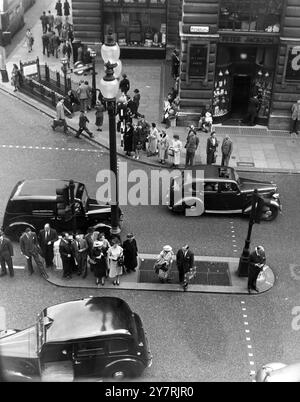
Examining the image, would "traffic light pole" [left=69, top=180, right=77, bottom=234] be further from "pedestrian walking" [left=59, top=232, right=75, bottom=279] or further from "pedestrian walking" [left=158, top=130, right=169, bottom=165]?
"pedestrian walking" [left=158, top=130, right=169, bottom=165]

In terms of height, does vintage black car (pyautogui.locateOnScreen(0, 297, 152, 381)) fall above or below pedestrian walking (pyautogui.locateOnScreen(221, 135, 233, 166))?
below

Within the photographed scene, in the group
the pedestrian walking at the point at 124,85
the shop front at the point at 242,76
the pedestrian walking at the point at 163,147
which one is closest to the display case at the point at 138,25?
the pedestrian walking at the point at 124,85

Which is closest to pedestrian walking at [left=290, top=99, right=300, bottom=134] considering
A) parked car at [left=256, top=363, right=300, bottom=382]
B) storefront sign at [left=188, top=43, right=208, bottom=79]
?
Answer: storefront sign at [left=188, top=43, right=208, bottom=79]

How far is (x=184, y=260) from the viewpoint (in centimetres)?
1625

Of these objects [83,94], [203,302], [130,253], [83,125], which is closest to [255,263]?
[203,302]

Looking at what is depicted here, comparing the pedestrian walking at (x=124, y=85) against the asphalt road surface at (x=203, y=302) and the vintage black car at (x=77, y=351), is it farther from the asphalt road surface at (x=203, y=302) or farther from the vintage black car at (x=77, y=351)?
the vintage black car at (x=77, y=351)

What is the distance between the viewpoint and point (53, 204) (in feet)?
59.0

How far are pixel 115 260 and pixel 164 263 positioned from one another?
1.34 meters

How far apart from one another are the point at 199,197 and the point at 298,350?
21.9ft

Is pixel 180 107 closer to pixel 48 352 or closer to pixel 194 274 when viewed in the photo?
pixel 194 274

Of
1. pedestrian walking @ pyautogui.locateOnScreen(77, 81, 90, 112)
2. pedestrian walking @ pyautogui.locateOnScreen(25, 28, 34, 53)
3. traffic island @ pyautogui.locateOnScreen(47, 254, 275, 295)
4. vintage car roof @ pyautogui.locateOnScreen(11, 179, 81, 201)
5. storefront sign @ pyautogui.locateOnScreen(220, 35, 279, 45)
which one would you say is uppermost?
storefront sign @ pyautogui.locateOnScreen(220, 35, 279, 45)

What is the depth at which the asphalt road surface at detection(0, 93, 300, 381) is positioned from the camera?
46.8ft

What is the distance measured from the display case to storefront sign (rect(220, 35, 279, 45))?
9.89 metres

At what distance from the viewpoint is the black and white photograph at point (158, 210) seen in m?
13.5
